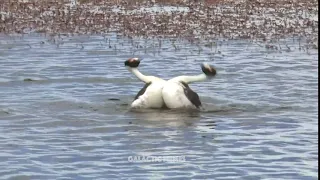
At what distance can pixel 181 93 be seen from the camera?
11609 millimetres

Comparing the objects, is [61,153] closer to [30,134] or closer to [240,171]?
[30,134]

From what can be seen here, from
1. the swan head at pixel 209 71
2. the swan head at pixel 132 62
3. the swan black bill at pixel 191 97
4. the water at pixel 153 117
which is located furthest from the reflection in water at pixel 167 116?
the swan head at pixel 132 62

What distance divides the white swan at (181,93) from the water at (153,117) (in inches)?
→ 6.2

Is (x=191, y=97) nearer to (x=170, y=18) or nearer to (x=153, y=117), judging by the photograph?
(x=153, y=117)

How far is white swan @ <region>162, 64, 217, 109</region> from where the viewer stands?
11.5m

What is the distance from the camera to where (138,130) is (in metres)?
10.5

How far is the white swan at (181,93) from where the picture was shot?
37.9 ft

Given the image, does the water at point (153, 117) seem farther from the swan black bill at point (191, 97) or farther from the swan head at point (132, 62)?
the swan head at point (132, 62)

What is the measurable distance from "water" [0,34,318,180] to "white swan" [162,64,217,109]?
0.52ft

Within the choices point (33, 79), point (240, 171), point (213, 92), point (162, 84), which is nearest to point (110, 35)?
point (33, 79)

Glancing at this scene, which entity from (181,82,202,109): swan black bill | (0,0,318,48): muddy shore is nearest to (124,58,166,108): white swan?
(181,82,202,109): swan black bill

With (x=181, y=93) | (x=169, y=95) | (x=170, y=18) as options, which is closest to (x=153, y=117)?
(x=169, y=95)

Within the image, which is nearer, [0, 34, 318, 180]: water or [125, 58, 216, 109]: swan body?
[0, 34, 318, 180]: water

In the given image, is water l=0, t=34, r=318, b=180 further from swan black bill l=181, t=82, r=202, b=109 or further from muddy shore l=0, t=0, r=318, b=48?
muddy shore l=0, t=0, r=318, b=48
